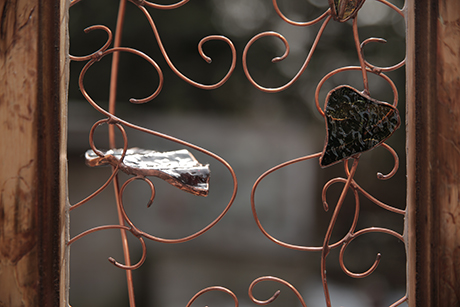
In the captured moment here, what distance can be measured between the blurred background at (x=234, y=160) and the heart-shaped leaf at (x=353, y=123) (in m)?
0.63

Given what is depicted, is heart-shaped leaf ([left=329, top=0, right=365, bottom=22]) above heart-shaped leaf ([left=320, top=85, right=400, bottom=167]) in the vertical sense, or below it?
above

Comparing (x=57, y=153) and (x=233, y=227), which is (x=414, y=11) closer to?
(x=57, y=153)

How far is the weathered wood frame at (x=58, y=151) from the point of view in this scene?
0.33 metres

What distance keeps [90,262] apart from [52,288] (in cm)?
72

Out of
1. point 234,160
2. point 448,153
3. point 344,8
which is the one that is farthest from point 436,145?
point 234,160

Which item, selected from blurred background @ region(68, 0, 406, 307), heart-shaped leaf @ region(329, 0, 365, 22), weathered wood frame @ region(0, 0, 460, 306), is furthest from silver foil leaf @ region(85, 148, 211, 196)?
blurred background @ region(68, 0, 406, 307)

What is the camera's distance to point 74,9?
0.95 meters

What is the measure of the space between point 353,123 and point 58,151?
286mm

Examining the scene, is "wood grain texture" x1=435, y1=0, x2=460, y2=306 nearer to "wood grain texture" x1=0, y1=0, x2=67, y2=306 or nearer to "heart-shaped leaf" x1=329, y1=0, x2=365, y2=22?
"heart-shaped leaf" x1=329, y1=0, x2=365, y2=22

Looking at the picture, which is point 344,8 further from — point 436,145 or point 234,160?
point 234,160

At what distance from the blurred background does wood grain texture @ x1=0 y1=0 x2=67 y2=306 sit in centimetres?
59

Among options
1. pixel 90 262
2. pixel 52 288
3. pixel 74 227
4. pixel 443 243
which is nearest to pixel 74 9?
pixel 74 227

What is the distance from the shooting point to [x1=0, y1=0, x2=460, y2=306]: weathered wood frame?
1.09 feet

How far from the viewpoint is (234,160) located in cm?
100
